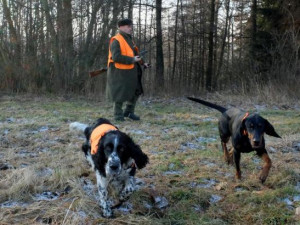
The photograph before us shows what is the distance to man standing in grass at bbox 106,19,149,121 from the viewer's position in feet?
24.0

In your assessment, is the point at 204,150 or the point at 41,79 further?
the point at 41,79

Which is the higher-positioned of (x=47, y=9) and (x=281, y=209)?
(x=47, y=9)

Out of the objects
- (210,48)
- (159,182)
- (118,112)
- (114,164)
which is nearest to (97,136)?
(114,164)

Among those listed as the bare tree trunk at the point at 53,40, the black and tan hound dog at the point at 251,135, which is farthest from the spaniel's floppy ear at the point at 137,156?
the bare tree trunk at the point at 53,40

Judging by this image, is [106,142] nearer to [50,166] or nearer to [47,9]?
[50,166]

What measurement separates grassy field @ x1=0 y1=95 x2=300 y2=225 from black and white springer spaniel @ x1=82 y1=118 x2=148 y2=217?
0.39 ft

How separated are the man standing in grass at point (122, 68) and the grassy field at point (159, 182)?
1002mm

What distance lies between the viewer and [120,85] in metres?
7.52

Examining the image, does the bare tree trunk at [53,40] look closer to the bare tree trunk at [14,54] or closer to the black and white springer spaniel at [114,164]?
the bare tree trunk at [14,54]

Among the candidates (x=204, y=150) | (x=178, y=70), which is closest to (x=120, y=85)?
(x=204, y=150)

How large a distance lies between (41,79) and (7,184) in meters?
10.6

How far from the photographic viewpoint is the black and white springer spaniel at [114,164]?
10.4ft

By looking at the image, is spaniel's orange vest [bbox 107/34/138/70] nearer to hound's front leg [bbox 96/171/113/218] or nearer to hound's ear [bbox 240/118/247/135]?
hound's ear [bbox 240/118/247/135]

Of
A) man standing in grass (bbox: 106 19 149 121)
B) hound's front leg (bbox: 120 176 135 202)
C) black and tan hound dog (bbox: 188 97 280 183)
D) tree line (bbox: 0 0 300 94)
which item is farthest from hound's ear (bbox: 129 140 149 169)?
tree line (bbox: 0 0 300 94)
